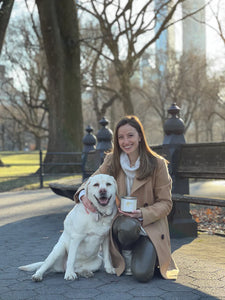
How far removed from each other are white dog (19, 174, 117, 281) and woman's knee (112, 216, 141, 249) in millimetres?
83

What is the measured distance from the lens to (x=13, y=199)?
35.6ft

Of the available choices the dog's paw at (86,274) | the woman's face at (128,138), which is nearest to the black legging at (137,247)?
the dog's paw at (86,274)

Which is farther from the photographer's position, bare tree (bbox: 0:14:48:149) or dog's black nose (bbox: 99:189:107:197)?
bare tree (bbox: 0:14:48:149)

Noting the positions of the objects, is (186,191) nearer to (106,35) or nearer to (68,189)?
(68,189)

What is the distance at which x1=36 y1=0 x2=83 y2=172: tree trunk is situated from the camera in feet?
53.6

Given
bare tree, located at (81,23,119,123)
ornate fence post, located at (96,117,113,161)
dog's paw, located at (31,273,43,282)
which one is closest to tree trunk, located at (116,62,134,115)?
bare tree, located at (81,23,119,123)

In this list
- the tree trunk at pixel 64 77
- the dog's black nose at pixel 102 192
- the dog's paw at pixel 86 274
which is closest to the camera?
the dog's black nose at pixel 102 192

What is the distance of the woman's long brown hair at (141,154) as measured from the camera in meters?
3.92

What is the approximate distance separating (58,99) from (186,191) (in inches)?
454

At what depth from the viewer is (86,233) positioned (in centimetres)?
370

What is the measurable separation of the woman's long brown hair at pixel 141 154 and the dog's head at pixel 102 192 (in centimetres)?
41

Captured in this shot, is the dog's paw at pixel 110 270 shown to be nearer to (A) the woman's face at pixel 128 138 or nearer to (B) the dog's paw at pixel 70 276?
(B) the dog's paw at pixel 70 276

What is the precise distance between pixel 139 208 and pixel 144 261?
50 cm

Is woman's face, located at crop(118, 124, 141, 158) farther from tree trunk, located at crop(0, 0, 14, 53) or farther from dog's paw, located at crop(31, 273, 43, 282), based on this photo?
tree trunk, located at crop(0, 0, 14, 53)
